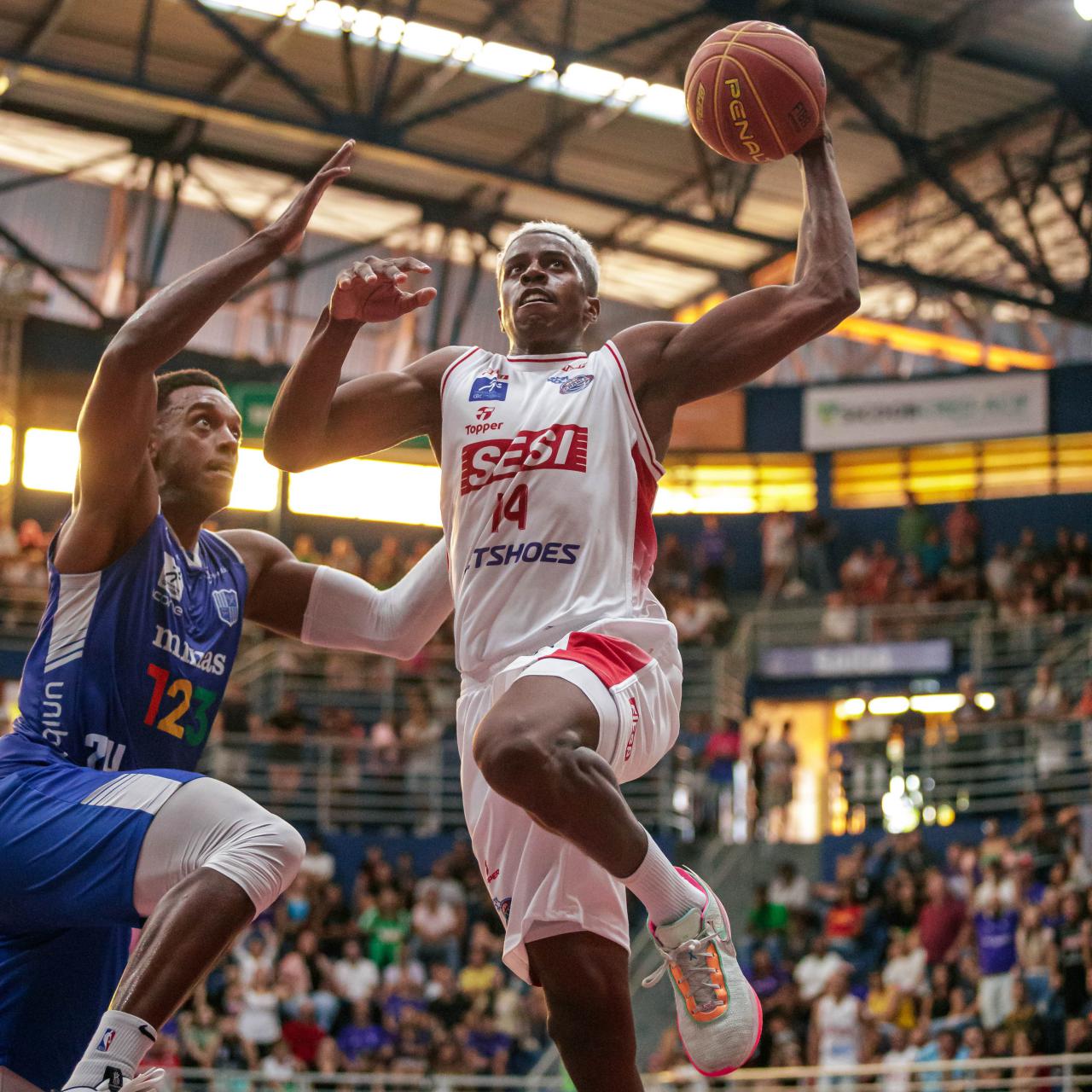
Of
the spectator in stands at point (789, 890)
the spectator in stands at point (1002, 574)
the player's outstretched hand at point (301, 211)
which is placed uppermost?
the spectator in stands at point (1002, 574)

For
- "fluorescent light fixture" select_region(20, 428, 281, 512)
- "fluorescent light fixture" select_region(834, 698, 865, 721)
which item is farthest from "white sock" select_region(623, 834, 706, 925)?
"fluorescent light fixture" select_region(20, 428, 281, 512)

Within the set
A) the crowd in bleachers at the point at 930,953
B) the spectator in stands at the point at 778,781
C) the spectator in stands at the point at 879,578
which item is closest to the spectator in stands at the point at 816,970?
the crowd in bleachers at the point at 930,953

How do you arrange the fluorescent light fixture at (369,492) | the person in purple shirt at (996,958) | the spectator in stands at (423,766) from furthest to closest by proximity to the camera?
the fluorescent light fixture at (369,492) → the spectator in stands at (423,766) → the person in purple shirt at (996,958)

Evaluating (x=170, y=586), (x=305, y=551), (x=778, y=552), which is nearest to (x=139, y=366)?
(x=170, y=586)

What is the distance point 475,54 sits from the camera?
22484 millimetres

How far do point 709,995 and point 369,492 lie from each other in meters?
24.0

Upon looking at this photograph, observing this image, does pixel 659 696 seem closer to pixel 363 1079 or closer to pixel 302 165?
pixel 363 1079

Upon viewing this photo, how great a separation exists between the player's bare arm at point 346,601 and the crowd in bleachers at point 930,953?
6.99 m

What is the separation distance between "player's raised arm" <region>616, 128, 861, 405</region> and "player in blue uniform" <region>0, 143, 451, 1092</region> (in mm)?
778

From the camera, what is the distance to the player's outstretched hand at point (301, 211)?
15.3 feet

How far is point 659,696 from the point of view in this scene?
492 centimetres

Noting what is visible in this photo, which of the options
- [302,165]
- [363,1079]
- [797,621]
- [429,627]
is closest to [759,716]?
[797,621]

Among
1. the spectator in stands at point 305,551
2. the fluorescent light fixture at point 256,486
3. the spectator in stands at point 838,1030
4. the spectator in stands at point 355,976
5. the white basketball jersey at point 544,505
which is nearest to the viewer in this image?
the white basketball jersey at point 544,505

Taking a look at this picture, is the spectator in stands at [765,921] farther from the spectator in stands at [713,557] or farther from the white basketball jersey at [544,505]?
the white basketball jersey at [544,505]
